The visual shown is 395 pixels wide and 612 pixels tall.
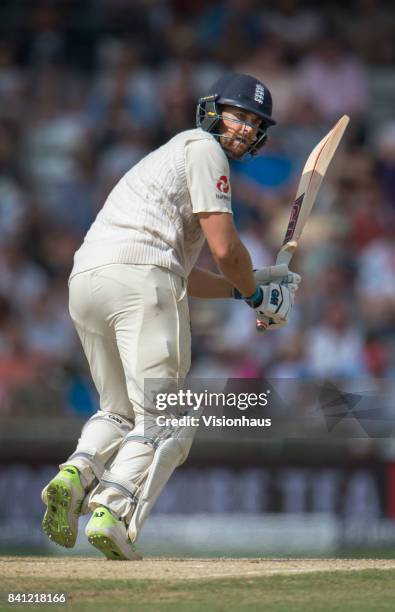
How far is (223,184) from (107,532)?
4.56 feet

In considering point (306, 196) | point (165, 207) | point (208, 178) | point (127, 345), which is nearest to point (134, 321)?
point (127, 345)

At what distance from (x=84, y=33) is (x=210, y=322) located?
10.8 ft

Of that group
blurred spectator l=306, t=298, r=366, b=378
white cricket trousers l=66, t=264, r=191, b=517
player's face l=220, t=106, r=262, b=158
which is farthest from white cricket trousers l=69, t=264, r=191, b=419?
blurred spectator l=306, t=298, r=366, b=378

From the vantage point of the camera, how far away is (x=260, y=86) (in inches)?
203

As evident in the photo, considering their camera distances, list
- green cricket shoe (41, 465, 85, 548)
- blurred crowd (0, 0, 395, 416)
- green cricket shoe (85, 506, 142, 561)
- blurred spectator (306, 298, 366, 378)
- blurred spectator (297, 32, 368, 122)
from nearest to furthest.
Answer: green cricket shoe (85, 506, 142, 561), green cricket shoe (41, 465, 85, 548), blurred spectator (306, 298, 366, 378), blurred crowd (0, 0, 395, 416), blurred spectator (297, 32, 368, 122)

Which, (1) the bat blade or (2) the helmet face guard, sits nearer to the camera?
(2) the helmet face guard

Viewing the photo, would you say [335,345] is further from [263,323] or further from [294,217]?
[263,323]

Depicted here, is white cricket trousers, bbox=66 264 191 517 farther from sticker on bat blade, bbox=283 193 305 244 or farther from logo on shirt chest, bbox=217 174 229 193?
sticker on bat blade, bbox=283 193 305 244

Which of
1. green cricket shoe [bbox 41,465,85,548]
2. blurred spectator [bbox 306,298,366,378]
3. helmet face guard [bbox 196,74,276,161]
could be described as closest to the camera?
green cricket shoe [bbox 41,465,85,548]

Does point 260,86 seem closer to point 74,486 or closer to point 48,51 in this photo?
point 74,486

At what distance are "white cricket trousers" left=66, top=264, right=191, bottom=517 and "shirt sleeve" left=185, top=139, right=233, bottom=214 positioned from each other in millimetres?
322

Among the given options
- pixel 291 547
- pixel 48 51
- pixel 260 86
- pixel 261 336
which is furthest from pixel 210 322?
pixel 260 86

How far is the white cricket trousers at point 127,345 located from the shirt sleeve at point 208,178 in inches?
12.7

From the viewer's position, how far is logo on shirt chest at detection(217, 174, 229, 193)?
4.82m
